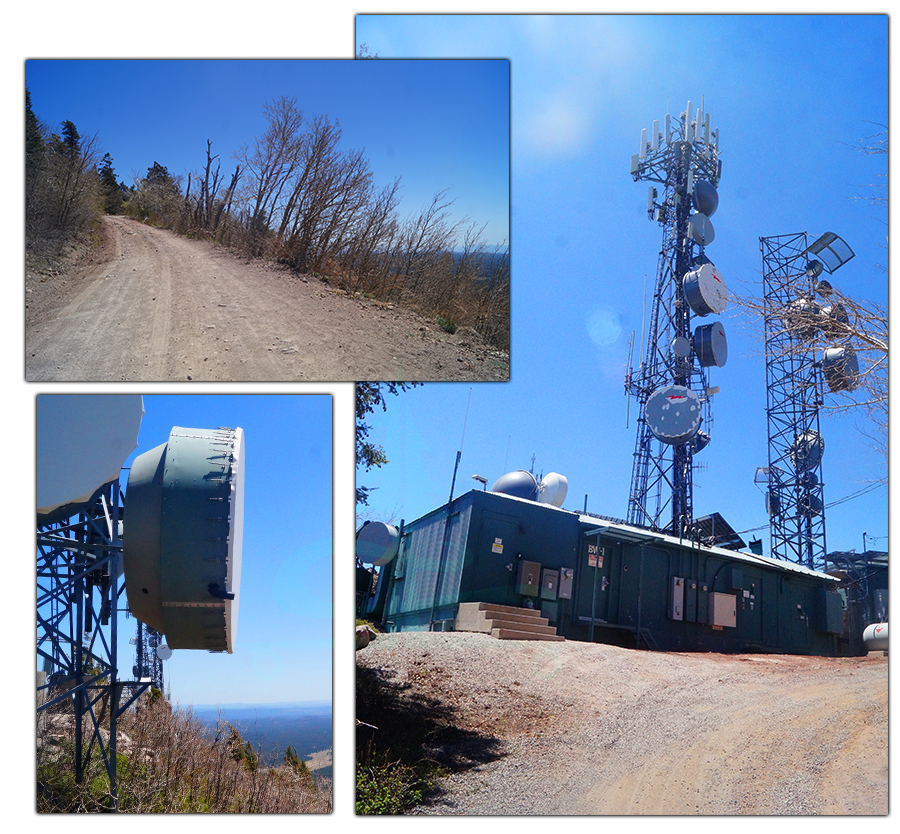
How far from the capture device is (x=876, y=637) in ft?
20.6

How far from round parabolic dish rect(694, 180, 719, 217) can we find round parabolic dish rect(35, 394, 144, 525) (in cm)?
780

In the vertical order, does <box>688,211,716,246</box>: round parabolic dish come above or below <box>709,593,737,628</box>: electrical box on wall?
above

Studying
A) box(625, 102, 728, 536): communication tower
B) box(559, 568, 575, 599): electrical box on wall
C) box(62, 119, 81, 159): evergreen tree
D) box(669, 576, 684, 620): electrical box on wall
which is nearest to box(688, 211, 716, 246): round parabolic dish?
box(625, 102, 728, 536): communication tower

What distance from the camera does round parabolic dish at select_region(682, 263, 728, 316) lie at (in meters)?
9.78

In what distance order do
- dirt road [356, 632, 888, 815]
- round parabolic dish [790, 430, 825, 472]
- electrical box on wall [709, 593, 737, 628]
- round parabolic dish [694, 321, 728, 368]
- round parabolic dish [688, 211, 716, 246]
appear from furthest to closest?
electrical box on wall [709, 593, 737, 628] < round parabolic dish [694, 321, 728, 368] < round parabolic dish [688, 211, 716, 246] < round parabolic dish [790, 430, 825, 472] < dirt road [356, 632, 888, 815]

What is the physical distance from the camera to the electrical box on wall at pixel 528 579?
9.76 meters

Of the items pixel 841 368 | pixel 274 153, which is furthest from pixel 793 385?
pixel 274 153

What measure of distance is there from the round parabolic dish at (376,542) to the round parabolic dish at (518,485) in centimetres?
235

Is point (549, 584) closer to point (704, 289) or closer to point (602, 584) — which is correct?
point (602, 584)

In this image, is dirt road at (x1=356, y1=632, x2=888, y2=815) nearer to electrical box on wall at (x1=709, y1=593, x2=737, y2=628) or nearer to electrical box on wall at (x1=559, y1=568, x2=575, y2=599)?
electrical box on wall at (x1=559, y1=568, x2=575, y2=599)

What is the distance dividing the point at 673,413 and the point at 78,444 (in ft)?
32.5

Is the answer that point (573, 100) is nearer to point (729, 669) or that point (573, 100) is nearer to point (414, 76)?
point (414, 76)

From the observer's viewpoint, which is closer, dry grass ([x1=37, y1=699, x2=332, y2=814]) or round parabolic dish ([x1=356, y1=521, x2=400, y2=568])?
dry grass ([x1=37, y1=699, x2=332, y2=814])

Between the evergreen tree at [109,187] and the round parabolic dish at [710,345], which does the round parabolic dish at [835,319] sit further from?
the evergreen tree at [109,187]
